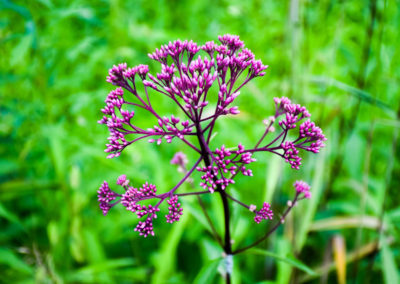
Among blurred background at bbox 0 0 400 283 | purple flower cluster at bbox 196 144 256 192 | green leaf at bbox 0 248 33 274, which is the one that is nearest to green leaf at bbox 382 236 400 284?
blurred background at bbox 0 0 400 283

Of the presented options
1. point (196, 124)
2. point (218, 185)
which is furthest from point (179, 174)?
point (196, 124)

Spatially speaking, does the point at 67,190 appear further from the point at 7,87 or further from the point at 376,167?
the point at 376,167

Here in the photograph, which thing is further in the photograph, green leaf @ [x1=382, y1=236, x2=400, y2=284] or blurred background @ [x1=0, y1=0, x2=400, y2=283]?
blurred background @ [x1=0, y1=0, x2=400, y2=283]

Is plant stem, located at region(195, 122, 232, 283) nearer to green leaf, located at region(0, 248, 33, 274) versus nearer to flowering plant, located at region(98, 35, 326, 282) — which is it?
flowering plant, located at region(98, 35, 326, 282)

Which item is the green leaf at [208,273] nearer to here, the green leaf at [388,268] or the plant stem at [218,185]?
the plant stem at [218,185]

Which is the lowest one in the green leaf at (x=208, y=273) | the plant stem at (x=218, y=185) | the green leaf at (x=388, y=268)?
the green leaf at (x=388, y=268)

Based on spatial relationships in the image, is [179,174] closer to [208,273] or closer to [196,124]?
[208,273]

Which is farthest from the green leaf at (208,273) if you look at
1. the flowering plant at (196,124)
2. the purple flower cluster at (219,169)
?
the purple flower cluster at (219,169)

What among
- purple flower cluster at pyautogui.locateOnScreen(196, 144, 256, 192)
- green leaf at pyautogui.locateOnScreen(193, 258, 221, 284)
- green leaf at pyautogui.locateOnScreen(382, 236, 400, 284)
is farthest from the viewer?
green leaf at pyautogui.locateOnScreen(382, 236, 400, 284)
